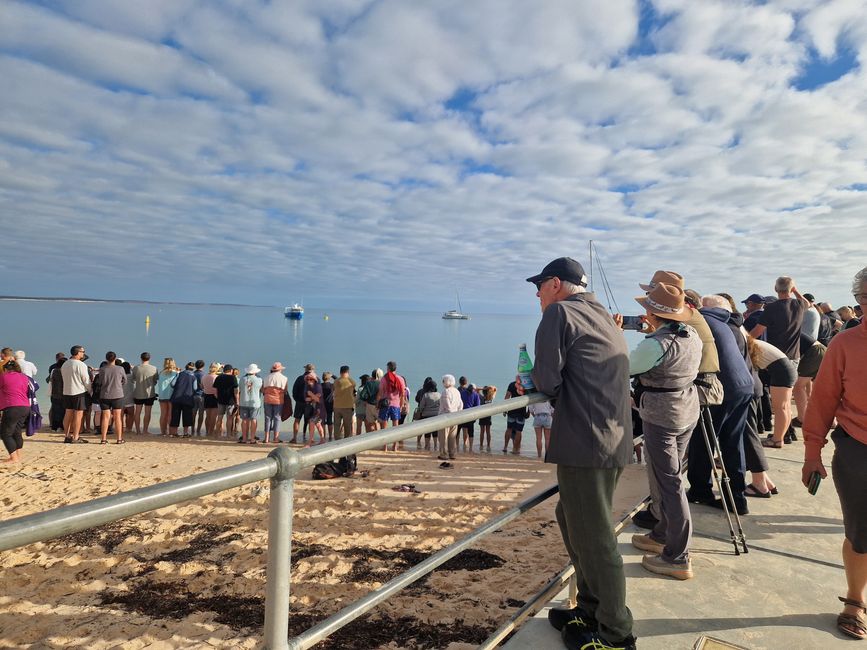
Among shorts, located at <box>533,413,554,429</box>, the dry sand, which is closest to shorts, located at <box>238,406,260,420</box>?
the dry sand

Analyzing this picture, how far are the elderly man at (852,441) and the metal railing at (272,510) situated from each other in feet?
6.31

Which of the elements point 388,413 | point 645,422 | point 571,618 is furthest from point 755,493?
point 388,413

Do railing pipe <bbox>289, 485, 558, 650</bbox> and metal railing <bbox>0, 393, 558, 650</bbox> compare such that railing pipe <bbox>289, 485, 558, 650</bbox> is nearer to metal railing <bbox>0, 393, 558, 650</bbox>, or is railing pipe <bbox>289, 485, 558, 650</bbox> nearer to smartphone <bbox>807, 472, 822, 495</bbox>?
metal railing <bbox>0, 393, 558, 650</bbox>

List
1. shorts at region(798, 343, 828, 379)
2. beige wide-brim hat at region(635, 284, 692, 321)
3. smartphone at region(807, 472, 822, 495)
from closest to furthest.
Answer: smartphone at region(807, 472, 822, 495) < beige wide-brim hat at region(635, 284, 692, 321) < shorts at region(798, 343, 828, 379)

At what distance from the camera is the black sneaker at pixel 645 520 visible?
3517 mm

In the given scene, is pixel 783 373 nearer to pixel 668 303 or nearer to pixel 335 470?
pixel 668 303

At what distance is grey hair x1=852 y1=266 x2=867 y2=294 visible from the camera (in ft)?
7.88

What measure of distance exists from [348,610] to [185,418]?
1341 cm

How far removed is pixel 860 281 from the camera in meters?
2.43

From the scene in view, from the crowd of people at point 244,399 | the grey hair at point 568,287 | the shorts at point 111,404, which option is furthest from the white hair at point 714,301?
the shorts at point 111,404

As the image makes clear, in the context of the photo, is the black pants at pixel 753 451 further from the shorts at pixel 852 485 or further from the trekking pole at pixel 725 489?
the shorts at pixel 852 485

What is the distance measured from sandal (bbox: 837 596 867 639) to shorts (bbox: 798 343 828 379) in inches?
194

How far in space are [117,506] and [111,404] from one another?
41.0 ft

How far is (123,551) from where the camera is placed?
5.50 metres
